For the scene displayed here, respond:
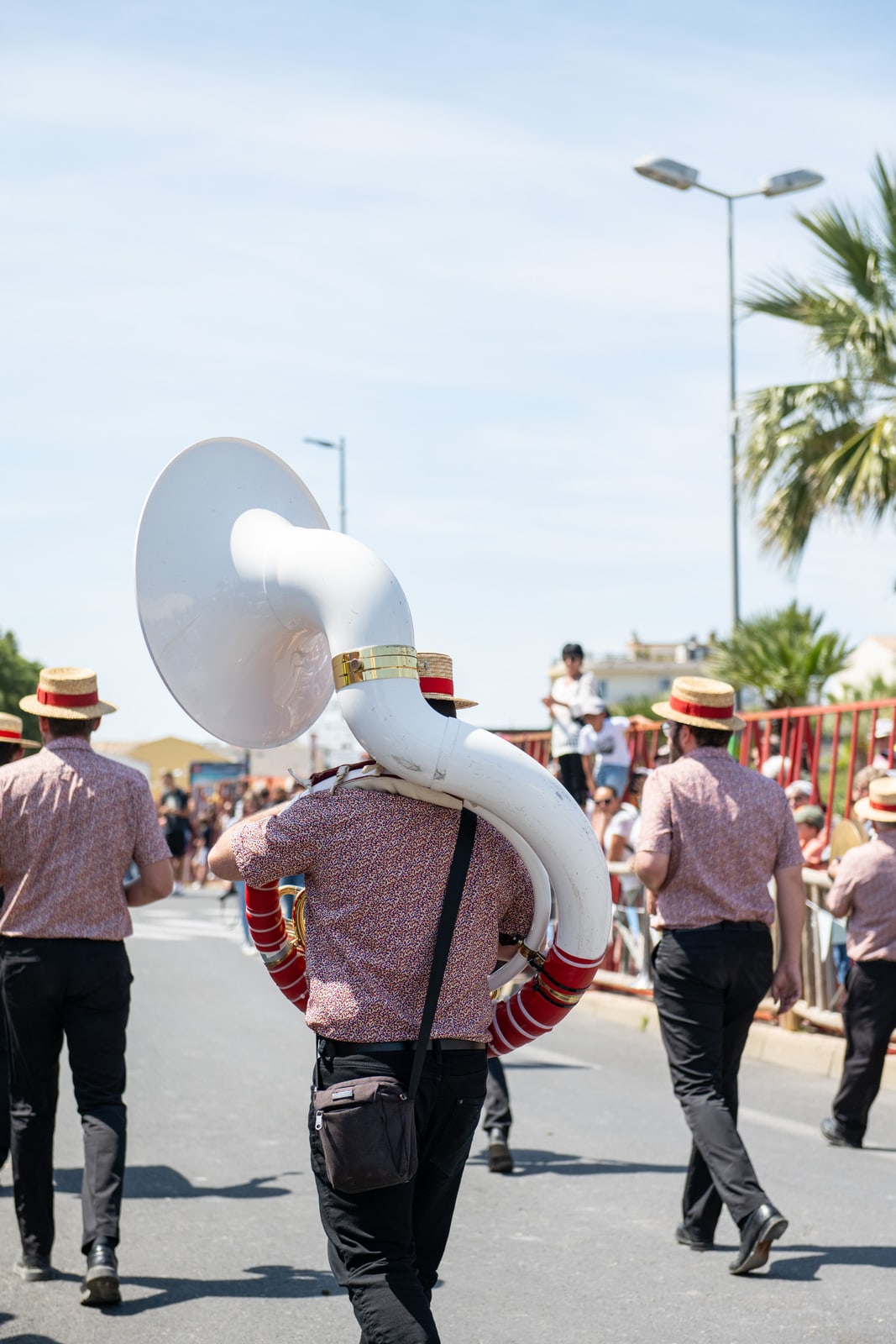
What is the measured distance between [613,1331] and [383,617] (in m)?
2.52

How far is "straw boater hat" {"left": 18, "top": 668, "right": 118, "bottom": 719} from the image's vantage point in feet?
18.0

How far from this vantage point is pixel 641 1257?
5.75 meters

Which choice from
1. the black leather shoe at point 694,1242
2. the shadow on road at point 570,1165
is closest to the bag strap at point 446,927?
the black leather shoe at point 694,1242

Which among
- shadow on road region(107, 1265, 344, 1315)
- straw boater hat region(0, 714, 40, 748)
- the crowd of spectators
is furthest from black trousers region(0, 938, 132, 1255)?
the crowd of spectators

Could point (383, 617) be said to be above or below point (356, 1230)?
above

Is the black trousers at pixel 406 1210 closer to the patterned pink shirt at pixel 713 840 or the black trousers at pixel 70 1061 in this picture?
the black trousers at pixel 70 1061

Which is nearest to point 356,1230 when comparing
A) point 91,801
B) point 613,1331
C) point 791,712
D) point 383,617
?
point 383,617

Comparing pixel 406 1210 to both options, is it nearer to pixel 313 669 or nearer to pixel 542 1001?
pixel 542 1001

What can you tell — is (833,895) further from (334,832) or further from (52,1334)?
(334,832)

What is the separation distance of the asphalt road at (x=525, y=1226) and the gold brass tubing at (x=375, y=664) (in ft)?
7.61

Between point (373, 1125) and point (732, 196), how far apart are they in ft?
59.2

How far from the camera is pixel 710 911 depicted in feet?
18.6

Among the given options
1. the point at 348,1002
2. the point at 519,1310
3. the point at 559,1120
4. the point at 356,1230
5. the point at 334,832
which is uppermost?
the point at 334,832

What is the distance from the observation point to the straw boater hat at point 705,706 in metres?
5.86
